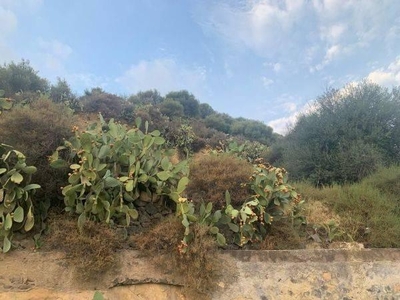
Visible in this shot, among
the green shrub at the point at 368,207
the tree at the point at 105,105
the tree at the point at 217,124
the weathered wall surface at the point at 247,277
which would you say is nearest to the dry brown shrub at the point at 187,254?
the weathered wall surface at the point at 247,277

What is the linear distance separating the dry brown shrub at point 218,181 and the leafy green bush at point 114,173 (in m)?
0.47

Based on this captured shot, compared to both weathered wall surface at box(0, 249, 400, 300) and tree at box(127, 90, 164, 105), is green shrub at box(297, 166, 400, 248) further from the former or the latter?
tree at box(127, 90, 164, 105)

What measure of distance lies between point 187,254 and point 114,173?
167 centimetres

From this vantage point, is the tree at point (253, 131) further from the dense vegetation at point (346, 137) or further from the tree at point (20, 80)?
the tree at point (20, 80)

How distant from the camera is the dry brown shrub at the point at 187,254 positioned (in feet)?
14.6

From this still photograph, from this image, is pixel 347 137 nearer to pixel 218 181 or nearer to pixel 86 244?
pixel 218 181

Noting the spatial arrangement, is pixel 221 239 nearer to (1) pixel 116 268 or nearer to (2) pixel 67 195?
(1) pixel 116 268

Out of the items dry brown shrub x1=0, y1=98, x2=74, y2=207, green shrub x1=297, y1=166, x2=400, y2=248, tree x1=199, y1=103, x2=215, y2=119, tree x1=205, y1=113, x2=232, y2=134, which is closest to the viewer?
dry brown shrub x1=0, y1=98, x2=74, y2=207

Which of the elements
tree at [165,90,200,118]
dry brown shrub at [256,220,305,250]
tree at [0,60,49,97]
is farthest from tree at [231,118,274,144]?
dry brown shrub at [256,220,305,250]

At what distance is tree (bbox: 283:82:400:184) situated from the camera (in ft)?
30.7

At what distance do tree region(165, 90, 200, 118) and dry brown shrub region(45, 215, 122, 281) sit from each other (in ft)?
58.6

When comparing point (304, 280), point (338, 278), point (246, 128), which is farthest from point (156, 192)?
point (246, 128)

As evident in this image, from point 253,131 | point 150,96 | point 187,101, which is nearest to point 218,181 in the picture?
point 253,131

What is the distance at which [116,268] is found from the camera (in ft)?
14.5
